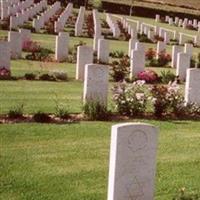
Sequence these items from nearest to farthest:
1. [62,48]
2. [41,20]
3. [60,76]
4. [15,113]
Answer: [15,113], [60,76], [62,48], [41,20]

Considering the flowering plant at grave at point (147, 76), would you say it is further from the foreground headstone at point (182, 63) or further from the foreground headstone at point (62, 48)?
the foreground headstone at point (62, 48)

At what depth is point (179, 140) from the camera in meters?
12.3

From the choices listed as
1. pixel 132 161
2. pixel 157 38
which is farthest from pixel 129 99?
pixel 157 38

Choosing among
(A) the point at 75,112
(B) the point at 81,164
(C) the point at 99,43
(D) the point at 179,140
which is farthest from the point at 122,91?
(C) the point at 99,43

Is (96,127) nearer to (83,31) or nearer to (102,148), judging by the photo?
(102,148)

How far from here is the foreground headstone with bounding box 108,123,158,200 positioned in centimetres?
768

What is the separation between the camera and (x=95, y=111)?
1368cm

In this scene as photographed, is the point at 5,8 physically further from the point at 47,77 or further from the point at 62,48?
the point at 47,77

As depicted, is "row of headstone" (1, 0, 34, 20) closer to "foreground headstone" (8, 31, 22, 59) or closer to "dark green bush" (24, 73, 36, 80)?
"foreground headstone" (8, 31, 22, 59)

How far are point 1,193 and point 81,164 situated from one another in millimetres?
1898

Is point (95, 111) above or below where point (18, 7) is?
below

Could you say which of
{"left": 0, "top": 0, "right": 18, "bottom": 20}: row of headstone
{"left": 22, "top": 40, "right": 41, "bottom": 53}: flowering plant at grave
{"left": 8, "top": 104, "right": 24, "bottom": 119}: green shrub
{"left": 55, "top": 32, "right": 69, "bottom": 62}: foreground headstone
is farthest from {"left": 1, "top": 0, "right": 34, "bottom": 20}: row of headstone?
{"left": 8, "top": 104, "right": 24, "bottom": 119}: green shrub

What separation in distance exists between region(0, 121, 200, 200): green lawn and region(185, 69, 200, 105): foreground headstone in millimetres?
1777

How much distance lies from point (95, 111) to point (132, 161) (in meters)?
5.89
